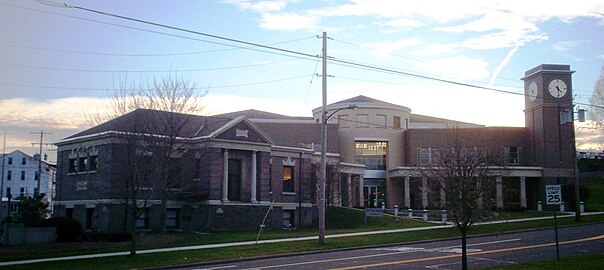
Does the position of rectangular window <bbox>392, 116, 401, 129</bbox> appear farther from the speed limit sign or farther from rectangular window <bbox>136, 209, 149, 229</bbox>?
the speed limit sign

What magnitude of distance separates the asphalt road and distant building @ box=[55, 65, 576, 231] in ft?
9.44

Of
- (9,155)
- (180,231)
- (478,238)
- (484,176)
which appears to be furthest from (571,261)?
(9,155)

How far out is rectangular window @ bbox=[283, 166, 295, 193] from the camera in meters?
49.6

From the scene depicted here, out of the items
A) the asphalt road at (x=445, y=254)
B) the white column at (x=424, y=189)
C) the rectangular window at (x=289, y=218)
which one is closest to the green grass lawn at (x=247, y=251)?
the asphalt road at (x=445, y=254)

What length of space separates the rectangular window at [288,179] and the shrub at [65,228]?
1728cm

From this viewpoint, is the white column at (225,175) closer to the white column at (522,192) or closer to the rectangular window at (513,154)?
the white column at (522,192)

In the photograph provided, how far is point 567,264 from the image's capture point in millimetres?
19281

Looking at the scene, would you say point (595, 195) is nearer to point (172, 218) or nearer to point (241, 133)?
point (241, 133)

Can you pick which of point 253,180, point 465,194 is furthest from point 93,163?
point 465,194

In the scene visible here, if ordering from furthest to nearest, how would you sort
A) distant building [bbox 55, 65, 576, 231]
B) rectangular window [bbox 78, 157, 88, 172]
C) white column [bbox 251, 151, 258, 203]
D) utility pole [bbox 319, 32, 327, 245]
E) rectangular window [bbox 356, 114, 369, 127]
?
rectangular window [bbox 356, 114, 369, 127]
white column [bbox 251, 151, 258, 203]
rectangular window [bbox 78, 157, 88, 172]
distant building [bbox 55, 65, 576, 231]
utility pole [bbox 319, 32, 327, 245]

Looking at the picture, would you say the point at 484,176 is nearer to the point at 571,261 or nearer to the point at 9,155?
the point at 571,261

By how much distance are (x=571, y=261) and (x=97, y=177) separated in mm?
30705

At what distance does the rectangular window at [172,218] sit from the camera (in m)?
43.8

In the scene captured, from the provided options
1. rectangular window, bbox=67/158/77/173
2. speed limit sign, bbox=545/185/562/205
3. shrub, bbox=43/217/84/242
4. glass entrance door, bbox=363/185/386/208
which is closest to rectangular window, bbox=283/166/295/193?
rectangular window, bbox=67/158/77/173
